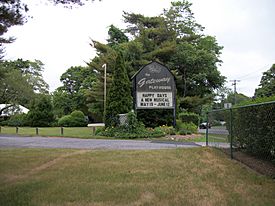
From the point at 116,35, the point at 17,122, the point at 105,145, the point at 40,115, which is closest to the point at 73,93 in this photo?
the point at 116,35

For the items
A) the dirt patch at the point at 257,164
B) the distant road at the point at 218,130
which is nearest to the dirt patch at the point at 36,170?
the dirt patch at the point at 257,164

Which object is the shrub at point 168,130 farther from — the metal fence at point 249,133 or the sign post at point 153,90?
the metal fence at point 249,133

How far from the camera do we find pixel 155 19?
36.5 m

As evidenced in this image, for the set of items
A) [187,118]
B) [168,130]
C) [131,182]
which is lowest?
[131,182]

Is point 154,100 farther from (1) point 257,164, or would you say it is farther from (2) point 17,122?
(2) point 17,122

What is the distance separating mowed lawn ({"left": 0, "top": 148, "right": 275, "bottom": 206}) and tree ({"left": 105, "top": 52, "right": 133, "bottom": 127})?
1217 cm

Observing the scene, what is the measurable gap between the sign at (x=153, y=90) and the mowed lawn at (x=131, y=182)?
11700 millimetres

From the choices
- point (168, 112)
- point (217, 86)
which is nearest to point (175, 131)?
point (168, 112)

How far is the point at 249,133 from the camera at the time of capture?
818cm

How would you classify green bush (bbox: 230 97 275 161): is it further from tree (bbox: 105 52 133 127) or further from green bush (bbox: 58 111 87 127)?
green bush (bbox: 58 111 87 127)

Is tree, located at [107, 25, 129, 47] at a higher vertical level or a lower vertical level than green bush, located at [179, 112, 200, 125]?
higher

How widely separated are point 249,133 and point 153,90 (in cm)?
1346

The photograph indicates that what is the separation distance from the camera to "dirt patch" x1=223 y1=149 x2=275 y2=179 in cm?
677

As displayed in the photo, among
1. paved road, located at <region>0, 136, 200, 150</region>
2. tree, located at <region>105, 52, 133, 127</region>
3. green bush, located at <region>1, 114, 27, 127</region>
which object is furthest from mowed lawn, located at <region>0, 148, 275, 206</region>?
green bush, located at <region>1, 114, 27, 127</region>
